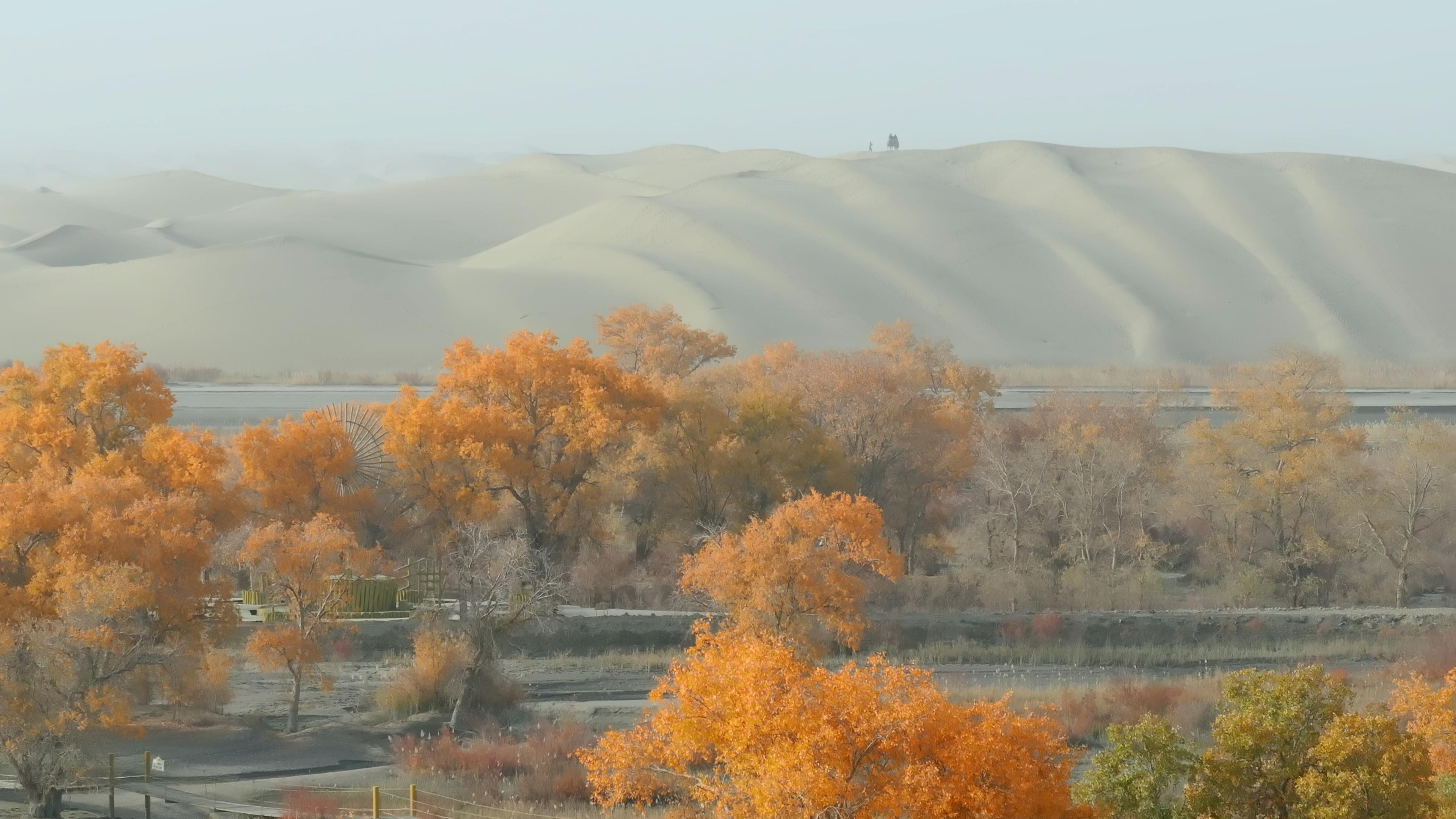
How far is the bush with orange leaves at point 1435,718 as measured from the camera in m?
19.4

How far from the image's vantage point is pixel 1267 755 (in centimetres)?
1546

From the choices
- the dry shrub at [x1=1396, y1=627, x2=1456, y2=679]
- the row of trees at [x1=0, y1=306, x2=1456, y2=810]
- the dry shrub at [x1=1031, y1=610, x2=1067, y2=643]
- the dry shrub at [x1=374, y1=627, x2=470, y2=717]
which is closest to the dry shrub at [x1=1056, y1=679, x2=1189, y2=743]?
the dry shrub at [x1=1396, y1=627, x2=1456, y2=679]

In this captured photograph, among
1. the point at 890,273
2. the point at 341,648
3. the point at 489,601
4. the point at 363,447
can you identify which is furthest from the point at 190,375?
the point at 489,601

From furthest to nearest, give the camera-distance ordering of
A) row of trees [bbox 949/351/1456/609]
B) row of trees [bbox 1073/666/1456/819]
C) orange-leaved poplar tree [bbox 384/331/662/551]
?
row of trees [bbox 949/351/1456/609]
orange-leaved poplar tree [bbox 384/331/662/551]
row of trees [bbox 1073/666/1456/819]

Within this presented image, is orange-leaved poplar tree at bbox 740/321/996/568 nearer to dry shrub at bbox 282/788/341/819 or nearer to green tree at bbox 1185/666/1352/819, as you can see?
dry shrub at bbox 282/788/341/819

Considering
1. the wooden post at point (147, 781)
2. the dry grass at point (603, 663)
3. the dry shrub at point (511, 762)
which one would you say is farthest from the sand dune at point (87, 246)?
the wooden post at point (147, 781)

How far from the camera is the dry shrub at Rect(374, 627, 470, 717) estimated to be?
32125 millimetres

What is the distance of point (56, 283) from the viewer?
142 meters

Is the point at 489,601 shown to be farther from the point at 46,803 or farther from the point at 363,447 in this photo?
the point at 363,447

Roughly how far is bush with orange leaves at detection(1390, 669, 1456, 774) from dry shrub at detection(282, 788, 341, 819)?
14886 millimetres

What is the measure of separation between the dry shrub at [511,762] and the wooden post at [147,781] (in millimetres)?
4075

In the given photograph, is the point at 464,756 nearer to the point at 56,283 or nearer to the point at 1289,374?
the point at 1289,374

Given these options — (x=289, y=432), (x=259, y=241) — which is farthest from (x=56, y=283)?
(x=289, y=432)

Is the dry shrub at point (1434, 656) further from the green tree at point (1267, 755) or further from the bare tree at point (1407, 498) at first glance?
the green tree at point (1267, 755)
